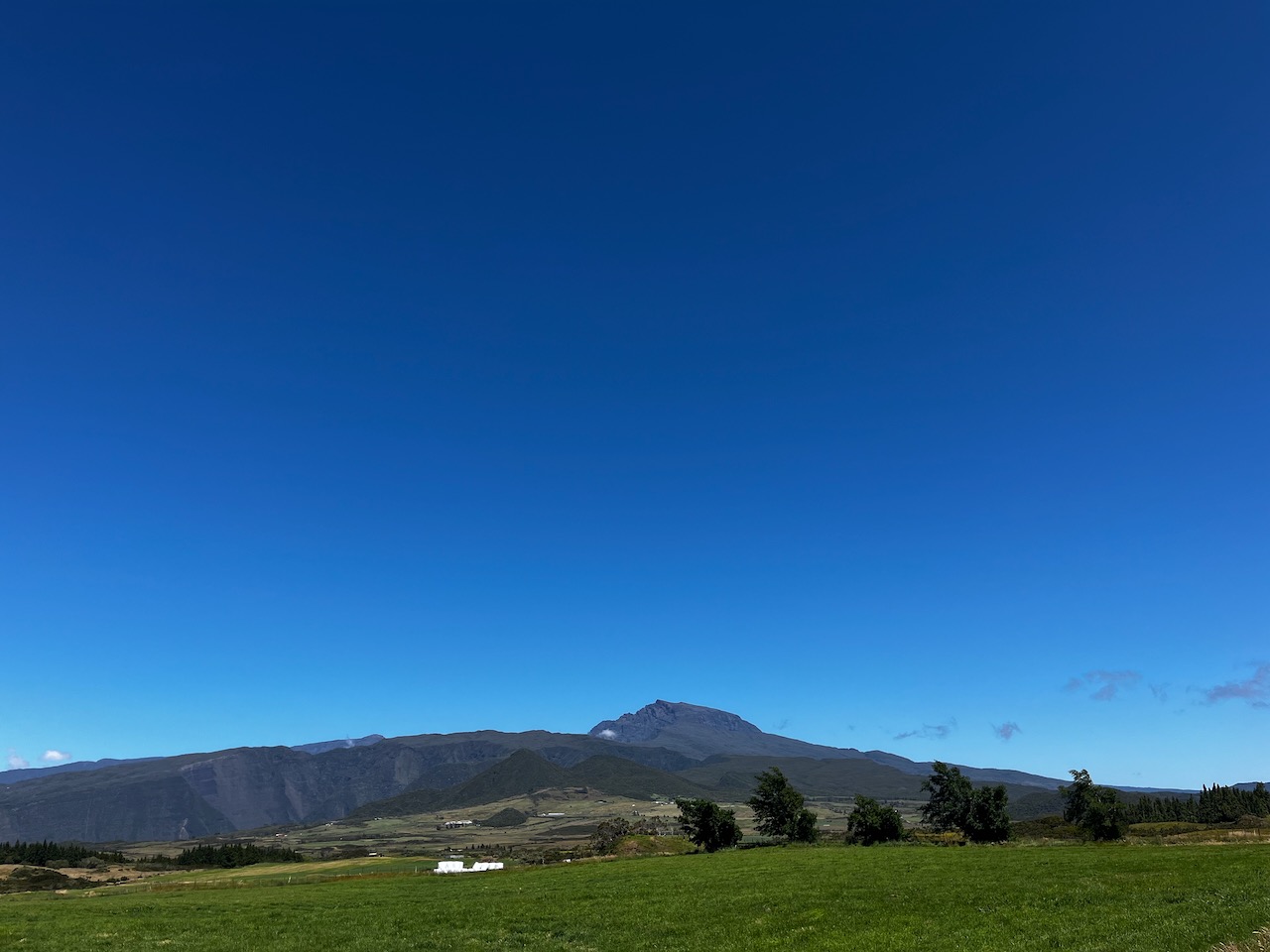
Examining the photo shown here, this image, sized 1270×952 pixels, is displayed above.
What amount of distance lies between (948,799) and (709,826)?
37.4m

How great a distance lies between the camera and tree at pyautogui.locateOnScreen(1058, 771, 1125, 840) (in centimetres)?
10249

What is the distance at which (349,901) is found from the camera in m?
53.7

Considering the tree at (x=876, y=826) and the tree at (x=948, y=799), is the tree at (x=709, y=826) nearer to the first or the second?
the tree at (x=876, y=826)

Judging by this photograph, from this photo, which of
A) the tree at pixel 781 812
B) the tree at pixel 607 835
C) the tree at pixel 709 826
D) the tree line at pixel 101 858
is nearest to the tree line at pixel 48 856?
the tree line at pixel 101 858

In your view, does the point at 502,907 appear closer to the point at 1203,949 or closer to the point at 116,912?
the point at 116,912

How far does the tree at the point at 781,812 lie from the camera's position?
4496 inches

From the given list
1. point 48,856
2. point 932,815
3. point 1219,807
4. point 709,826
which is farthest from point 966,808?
point 48,856

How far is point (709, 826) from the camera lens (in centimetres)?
11088

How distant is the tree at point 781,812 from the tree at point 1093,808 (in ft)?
120

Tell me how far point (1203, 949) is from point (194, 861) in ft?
751

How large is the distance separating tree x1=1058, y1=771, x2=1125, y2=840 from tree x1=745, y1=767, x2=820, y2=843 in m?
36.7

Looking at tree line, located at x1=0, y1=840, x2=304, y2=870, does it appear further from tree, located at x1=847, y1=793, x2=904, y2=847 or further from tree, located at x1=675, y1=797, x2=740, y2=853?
tree, located at x1=847, y1=793, x2=904, y2=847

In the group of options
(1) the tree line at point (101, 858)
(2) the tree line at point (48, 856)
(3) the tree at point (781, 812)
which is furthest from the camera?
(1) the tree line at point (101, 858)

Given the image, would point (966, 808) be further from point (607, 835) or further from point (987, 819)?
point (607, 835)
